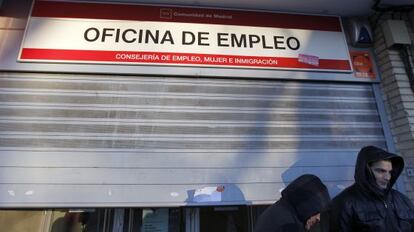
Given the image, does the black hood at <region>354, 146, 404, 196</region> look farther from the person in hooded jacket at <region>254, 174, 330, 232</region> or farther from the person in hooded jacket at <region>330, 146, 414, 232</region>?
the person in hooded jacket at <region>254, 174, 330, 232</region>

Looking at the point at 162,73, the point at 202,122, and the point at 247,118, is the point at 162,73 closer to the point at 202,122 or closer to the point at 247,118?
the point at 202,122

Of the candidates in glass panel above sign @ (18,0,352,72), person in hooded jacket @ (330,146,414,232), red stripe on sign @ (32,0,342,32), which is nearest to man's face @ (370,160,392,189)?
person in hooded jacket @ (330,146,414,232)

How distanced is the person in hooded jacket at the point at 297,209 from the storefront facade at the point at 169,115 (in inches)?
42.2

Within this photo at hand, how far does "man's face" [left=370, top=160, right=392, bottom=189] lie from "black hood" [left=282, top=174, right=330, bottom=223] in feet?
2.36

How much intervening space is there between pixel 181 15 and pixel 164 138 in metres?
1.58

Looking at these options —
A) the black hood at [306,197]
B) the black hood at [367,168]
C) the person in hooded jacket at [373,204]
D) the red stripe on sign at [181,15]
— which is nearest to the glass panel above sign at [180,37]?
the red stripe on sign at [181,15]

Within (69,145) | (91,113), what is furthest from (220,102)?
(69,145)

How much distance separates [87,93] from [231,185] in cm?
187

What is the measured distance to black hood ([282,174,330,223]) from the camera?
7.33 feet

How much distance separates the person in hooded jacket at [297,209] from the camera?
7.12 feet

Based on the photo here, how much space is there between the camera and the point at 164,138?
3.45m

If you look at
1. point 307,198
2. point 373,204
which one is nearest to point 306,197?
point 307,198

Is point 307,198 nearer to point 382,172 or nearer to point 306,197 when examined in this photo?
point 306,197

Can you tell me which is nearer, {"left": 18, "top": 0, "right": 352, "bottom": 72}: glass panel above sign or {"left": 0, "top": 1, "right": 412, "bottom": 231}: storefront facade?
{"left": 0, "top": 1, "right": 412, "bottom": 231}: storefront facade
